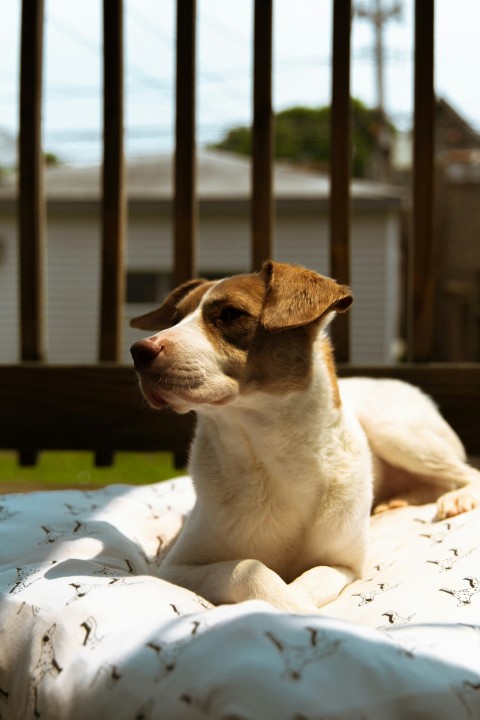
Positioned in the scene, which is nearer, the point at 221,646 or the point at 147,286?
the point at 221,646

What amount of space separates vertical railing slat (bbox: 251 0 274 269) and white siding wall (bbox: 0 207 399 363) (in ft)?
36.0

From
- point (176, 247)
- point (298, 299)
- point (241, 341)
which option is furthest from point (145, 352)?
point (176, 247)

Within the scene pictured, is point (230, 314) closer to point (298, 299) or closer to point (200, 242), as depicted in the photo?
point (298, 299)

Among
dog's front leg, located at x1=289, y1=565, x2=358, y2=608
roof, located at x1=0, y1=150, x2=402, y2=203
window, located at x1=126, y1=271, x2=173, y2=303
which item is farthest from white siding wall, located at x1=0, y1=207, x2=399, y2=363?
dog's front leg, located at x1=289, y1=565, x2=358, y2=608

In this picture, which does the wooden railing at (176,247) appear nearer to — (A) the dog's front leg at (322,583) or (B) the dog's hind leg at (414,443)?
(B) the dog's hind leg at (414,443)

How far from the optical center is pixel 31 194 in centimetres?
360

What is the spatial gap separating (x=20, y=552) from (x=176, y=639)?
954 millimetres

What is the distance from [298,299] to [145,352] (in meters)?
0.41

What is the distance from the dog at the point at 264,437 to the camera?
193cm

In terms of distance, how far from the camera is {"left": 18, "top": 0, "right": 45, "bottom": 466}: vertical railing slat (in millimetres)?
3533

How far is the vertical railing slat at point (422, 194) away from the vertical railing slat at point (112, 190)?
125 centimetres

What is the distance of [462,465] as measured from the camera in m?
2.84

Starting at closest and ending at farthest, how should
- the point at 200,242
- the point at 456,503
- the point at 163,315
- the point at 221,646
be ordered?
the point at 221,646, the point at 163,315, the point at 456,503, the point at 200,242

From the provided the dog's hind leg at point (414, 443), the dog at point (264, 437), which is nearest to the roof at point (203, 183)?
the dog's hind leg at point (414, 443)
